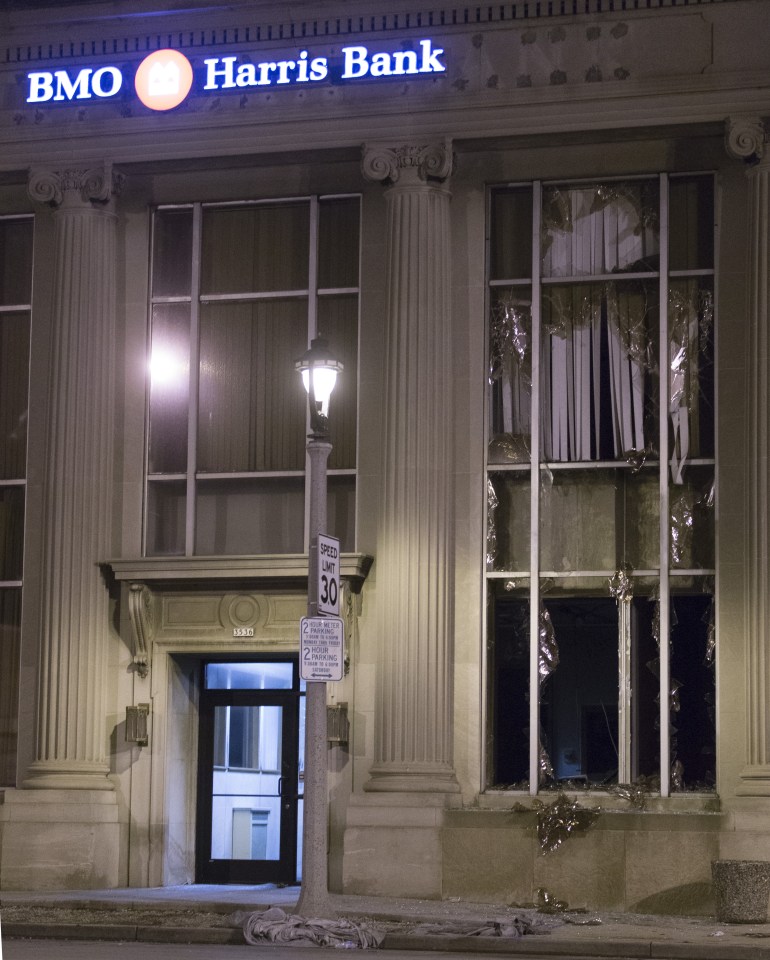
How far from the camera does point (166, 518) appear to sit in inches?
884

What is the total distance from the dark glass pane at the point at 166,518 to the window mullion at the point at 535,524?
4.75m

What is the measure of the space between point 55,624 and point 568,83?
9569 millimetres

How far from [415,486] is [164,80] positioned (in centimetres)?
656

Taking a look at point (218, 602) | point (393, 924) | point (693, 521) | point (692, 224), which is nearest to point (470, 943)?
point (393, 924)

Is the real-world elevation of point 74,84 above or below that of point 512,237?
above

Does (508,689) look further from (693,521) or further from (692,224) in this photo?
(692,224)

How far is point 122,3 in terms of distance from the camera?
2250 centimetres

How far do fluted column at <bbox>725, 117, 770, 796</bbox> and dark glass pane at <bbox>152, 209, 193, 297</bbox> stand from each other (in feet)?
24.2

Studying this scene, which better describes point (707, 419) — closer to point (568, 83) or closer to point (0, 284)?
point (568, 83)

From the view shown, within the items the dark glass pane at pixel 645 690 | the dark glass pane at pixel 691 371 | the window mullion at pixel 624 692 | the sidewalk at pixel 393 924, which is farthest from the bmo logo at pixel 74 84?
the sidewalk at pixel 393 924

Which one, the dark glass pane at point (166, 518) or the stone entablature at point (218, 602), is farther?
the dark glass pane at point (166, 518)

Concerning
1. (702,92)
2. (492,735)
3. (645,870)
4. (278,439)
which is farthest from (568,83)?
(645,870)

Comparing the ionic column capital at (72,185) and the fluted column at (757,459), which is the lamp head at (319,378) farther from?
the ionic column capital at (72,185)

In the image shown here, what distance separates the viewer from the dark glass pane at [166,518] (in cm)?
2231
